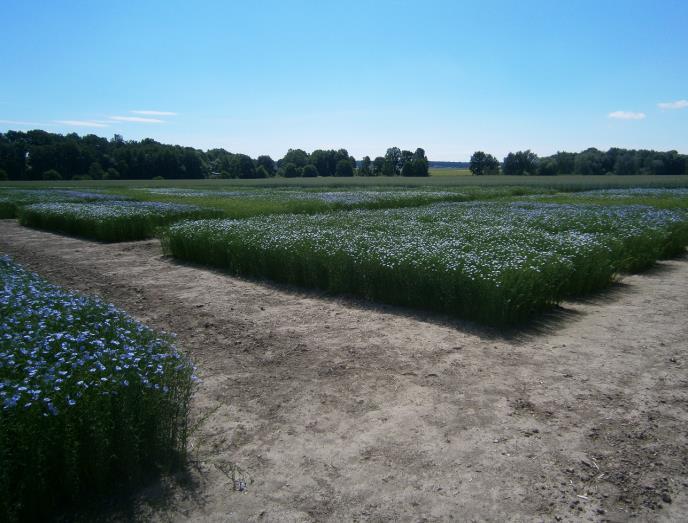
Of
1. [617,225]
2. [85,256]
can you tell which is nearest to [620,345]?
[617,225]

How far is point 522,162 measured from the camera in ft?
342

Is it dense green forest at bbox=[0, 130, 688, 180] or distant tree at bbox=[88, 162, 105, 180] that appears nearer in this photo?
dense green forest at bbox=[0, 130, 688, 180]

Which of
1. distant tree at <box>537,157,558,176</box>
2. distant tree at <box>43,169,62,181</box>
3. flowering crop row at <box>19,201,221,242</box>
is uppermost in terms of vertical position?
distant tree at <box>537,157,558,176</box>

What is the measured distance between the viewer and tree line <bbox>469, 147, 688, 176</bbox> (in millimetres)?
78062

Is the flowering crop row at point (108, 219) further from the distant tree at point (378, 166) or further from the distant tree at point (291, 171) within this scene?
the distant tree at point (378, 166)

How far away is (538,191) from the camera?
46812mm

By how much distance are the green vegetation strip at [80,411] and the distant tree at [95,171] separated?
331 ft

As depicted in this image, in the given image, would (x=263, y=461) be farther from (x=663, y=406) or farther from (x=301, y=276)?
(x=301, y=276)

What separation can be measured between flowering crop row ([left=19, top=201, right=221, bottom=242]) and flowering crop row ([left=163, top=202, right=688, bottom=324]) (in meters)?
4.88

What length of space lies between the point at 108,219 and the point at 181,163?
88.4m

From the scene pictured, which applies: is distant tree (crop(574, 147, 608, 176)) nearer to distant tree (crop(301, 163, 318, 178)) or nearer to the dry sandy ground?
distant tree (crop(301, 163, 318, 178))

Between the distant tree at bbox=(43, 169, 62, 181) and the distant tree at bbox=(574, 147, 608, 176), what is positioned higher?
the distant tree at bbox=(574, 147, 608, 176)

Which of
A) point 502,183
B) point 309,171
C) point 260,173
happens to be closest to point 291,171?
point 309,171

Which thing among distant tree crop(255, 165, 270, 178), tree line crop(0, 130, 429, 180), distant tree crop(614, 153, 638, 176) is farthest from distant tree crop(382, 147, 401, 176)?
distant tree crop(614, 153, 638, 176)
